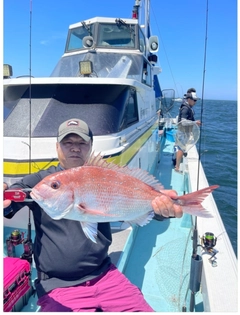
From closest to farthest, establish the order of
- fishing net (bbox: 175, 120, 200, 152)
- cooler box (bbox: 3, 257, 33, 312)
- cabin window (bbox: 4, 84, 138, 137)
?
cooler box (bbox: 3, 257, 33, 312) < cabin window (bbox: 4, 84, 138, 137) < fishing net (bbox: 175, 120, 200, 152)

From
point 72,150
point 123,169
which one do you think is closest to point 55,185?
point 123,169

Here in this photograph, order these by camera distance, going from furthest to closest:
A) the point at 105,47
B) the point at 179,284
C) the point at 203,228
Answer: the point at 105,47, the point at 203,228, the point at 179,284

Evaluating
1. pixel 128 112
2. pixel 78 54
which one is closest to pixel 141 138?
pixel 128 112

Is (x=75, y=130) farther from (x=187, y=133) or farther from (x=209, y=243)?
(x=187, y=133)

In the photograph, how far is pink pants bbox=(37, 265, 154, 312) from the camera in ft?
6.00

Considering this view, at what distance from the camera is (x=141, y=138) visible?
4691mm

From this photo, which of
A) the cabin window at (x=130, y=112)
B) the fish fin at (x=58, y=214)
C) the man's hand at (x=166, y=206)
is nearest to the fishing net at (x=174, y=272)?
the man's hand at (x=166, y=206)

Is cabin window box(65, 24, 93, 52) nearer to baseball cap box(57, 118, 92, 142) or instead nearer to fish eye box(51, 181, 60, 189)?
baseball cap box(57, 118, 92, 142)

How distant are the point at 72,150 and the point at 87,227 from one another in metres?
0.63

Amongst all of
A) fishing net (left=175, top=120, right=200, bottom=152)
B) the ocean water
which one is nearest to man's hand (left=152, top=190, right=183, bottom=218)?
Result: the ocean water

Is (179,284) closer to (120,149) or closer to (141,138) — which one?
(120,149)

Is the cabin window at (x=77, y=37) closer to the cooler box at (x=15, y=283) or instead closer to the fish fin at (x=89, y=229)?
the cooler box at (x=15, y=283)

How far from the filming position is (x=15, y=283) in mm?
2064

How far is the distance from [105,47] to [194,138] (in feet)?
9.63
